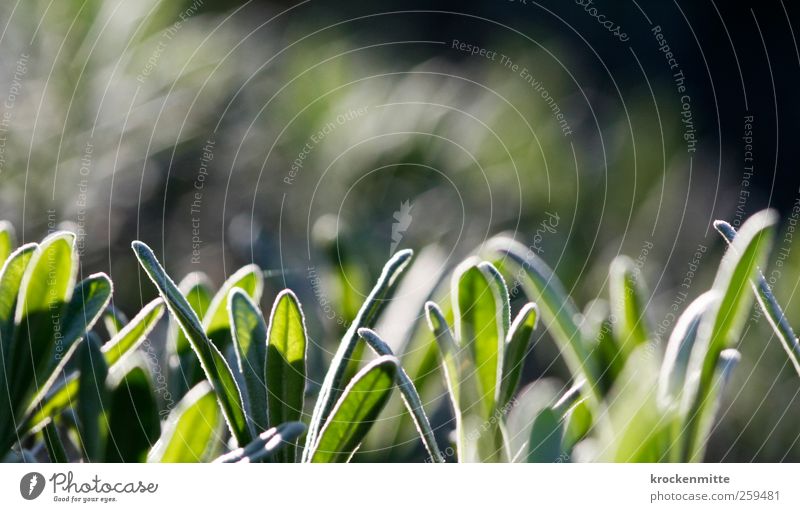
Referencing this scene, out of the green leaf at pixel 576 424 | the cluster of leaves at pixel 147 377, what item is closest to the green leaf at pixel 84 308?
the cluster of leaves at pixel 147 377

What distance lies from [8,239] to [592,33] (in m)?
0.69

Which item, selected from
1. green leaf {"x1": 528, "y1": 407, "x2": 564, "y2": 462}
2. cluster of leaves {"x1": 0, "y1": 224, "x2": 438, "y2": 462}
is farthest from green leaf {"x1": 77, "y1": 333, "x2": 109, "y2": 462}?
green leaf {"x1": 528, "y1": 407, "x2": 564, "y2": 462}

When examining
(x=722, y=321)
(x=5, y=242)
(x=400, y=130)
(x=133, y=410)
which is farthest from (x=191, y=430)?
(x=400, y=130)

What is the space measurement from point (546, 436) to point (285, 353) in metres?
0.13

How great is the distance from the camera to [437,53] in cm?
93

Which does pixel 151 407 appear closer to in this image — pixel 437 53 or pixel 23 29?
pixel 23 29

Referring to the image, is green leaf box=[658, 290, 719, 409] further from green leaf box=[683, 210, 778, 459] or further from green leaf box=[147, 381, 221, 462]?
green leaf box=[147, 381, 221, 462]

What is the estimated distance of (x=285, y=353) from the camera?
37 centimetres

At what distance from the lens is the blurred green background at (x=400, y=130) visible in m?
0.73

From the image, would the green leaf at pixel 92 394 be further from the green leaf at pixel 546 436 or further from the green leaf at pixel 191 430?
the green leaf at pixel 546 436

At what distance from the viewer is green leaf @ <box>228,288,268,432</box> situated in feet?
1.22

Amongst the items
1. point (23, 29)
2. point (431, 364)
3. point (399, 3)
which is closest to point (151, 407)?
point (431, 364)

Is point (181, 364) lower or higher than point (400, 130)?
lower

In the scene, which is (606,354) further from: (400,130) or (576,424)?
(400,130)
